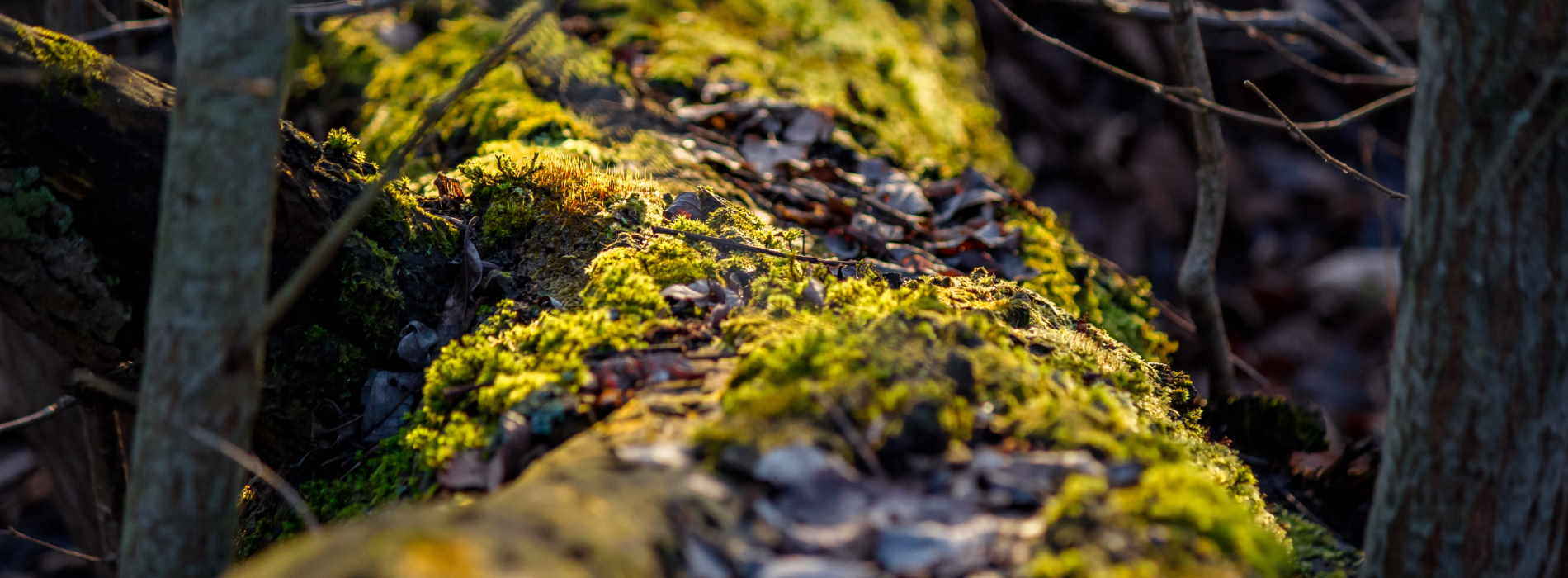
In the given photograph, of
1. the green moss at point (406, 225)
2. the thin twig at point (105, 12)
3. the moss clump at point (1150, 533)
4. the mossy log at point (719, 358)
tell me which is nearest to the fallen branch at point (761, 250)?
the mossy log at point (719, 358)

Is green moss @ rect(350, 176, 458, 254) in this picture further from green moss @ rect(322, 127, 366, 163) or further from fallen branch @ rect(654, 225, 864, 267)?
fallen branch @ rect(654, 225, 864, 267)

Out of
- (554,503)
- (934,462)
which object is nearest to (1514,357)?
(934,462)

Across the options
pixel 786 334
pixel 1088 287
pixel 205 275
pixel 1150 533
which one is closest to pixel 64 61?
pixel 205 275

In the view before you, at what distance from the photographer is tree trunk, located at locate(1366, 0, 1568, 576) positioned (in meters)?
1.44

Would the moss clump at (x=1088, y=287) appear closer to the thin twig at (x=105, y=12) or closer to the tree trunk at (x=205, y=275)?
the tree trunk at (x=205, y=275)

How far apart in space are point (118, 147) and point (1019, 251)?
8.02 feet

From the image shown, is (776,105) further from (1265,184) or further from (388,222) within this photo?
(1265,184)

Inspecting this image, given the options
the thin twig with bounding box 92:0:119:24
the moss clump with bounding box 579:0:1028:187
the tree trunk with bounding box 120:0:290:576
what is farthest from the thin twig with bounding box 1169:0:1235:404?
the thin twig with bounding box 92:0:119:24

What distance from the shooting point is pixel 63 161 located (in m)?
2.00

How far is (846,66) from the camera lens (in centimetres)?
435

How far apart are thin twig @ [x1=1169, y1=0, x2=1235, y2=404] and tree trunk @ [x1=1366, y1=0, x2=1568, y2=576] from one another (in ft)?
4.23

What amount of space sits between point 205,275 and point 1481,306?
1.96 meters

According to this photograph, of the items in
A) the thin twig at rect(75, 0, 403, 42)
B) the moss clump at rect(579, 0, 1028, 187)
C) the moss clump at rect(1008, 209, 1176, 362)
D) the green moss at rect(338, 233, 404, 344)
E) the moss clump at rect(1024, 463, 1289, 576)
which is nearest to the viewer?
the moss clump at rect(1024, 463, 1289, 576)

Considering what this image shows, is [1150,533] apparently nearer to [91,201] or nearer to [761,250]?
[761,250]
